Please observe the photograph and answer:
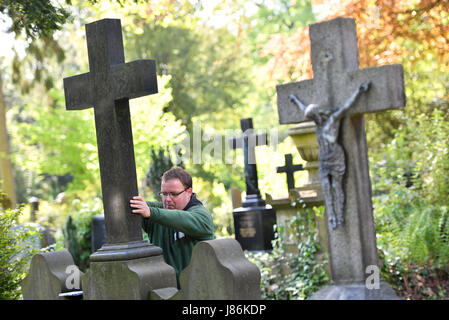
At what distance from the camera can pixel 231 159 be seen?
29578 millimetres

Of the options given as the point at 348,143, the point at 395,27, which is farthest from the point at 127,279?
the point at 395,27

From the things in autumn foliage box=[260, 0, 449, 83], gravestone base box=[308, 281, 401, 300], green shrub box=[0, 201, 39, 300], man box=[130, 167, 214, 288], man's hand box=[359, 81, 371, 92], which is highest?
autumn foliage box=[260, 0, 449, 83]

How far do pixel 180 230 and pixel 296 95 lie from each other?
2.78m

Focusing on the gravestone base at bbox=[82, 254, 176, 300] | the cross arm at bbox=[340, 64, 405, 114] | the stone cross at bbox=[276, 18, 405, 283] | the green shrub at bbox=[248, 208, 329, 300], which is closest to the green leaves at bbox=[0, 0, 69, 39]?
the stone cross at bbox=[276, 18, 405, 283]

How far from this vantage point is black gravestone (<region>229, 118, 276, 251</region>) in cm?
1354

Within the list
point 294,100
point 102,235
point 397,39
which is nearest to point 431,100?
point 397,39

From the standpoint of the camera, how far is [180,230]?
12.9ft

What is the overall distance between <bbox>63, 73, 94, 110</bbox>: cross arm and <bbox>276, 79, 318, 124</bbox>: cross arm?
8.89 ft

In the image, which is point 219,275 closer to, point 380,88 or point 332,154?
point 332,154

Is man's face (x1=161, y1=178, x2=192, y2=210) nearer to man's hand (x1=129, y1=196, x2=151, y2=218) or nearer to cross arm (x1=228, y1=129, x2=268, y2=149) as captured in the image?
man's hand (x1=129, y1=196, x2=151, y2=218)

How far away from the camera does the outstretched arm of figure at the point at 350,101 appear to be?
5.80m
